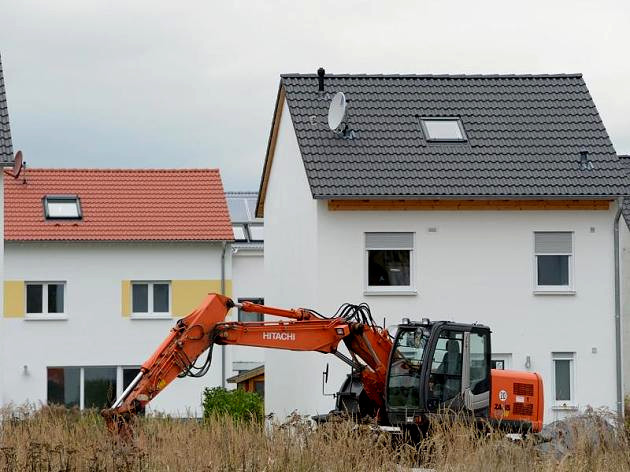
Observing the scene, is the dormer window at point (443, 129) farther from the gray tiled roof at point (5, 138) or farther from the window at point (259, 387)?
the window at point (259, 387)

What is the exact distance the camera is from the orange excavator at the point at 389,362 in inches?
759

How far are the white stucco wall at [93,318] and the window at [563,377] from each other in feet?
42.5

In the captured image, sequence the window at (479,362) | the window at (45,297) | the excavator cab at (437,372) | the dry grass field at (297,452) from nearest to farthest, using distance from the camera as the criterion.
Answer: the dry grass field at (297,452) → the excavator cab at (437,372) → the window at (479,362) → the window at (45,297)

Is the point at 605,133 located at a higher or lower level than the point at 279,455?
higher

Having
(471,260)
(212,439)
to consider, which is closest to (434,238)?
(471,260)

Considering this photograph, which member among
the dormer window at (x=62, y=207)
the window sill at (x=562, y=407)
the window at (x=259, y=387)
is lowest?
the window at (x=259, y=387)

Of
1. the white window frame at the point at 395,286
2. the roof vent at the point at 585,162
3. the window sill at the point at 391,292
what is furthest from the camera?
the roof vent at the point at 585,162

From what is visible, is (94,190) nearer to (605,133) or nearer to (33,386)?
(33,386)

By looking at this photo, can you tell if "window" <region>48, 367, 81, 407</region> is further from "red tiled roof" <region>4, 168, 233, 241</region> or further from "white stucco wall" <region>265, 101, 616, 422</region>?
"white stucco wall" <region>265, 101, 616, 422</region>

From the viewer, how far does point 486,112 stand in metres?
29.8

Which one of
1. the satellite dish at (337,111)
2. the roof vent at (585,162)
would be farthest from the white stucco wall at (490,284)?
the satellite dish at (337,111)

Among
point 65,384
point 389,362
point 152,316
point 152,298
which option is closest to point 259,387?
point 152,316

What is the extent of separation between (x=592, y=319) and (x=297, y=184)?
660 centimetres

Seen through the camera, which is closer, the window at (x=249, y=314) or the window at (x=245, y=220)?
the window at (x=249, y=314)
